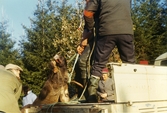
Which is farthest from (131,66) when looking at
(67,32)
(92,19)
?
(67,32)

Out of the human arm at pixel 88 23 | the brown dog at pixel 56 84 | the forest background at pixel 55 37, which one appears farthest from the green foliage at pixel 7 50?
the human arm at pixel 88 23

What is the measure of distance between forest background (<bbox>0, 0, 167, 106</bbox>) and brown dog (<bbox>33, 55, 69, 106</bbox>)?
1336 cm

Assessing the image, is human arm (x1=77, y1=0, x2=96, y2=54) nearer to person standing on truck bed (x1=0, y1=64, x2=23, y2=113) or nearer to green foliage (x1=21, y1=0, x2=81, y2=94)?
person standing on truck bed (x1=0, y1=64, x2=23, y2=113)

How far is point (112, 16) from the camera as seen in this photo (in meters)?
4.96

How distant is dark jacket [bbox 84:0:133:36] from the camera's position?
4.96 meters

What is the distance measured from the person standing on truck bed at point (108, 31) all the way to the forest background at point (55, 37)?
1572 centimetres

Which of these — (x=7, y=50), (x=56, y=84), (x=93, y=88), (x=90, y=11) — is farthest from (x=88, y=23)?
(x=7, y=50)

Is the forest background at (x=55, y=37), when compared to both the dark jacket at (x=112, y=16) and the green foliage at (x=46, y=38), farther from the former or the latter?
the dark jacket at (x=112, y=16)

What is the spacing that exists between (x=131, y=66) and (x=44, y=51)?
18924 mm

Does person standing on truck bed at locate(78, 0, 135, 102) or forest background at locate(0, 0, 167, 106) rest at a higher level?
forest background at locate(0, 0, 167, 106)

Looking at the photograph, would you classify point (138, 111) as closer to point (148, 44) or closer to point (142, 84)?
point (142, 84)


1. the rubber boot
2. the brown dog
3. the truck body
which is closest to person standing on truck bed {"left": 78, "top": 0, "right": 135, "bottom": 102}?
the rubber boot

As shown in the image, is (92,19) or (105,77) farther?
(105,77)

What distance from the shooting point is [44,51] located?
23.0 m
